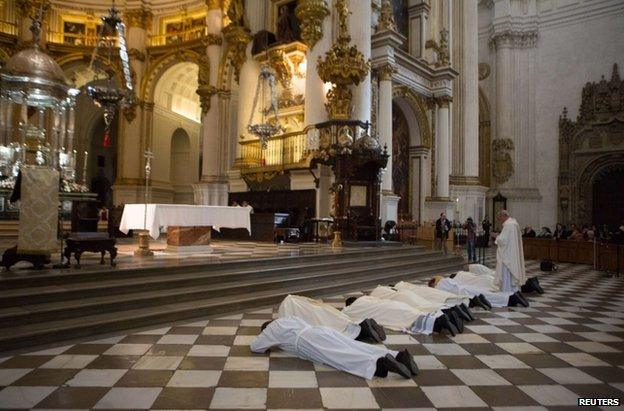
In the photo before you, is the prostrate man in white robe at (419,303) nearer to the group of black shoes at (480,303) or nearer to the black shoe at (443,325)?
the black shoe at (443,325)

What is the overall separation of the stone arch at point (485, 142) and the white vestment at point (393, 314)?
20.8 meters

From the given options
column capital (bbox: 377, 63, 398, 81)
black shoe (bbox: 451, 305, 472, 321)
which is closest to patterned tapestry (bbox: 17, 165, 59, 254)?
black shoe (bbox: 451, 305, 472, 321)

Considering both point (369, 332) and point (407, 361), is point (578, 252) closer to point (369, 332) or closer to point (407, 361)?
point (369, 332)

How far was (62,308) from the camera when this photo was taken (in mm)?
4719

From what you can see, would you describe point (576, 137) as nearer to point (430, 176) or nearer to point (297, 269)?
point (430, 176)

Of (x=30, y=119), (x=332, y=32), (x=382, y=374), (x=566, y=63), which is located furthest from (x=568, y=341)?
(x=566, y=63)

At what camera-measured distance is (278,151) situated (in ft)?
47.8

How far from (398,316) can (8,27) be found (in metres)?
20.6

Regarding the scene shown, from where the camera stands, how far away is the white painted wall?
69.7ft

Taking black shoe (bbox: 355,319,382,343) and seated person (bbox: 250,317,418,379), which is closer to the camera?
seated person (bbox: 250,317,418,379)

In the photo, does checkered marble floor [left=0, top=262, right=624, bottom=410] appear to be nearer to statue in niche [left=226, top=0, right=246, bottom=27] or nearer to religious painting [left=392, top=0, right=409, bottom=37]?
statue in niche [left=226, top=0, right=246, bottom=27]

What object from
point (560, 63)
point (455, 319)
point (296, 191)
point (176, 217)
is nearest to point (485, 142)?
point (560, 63)

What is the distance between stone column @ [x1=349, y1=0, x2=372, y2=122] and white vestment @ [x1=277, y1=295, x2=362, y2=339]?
376 inches

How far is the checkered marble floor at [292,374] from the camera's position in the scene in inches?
123
